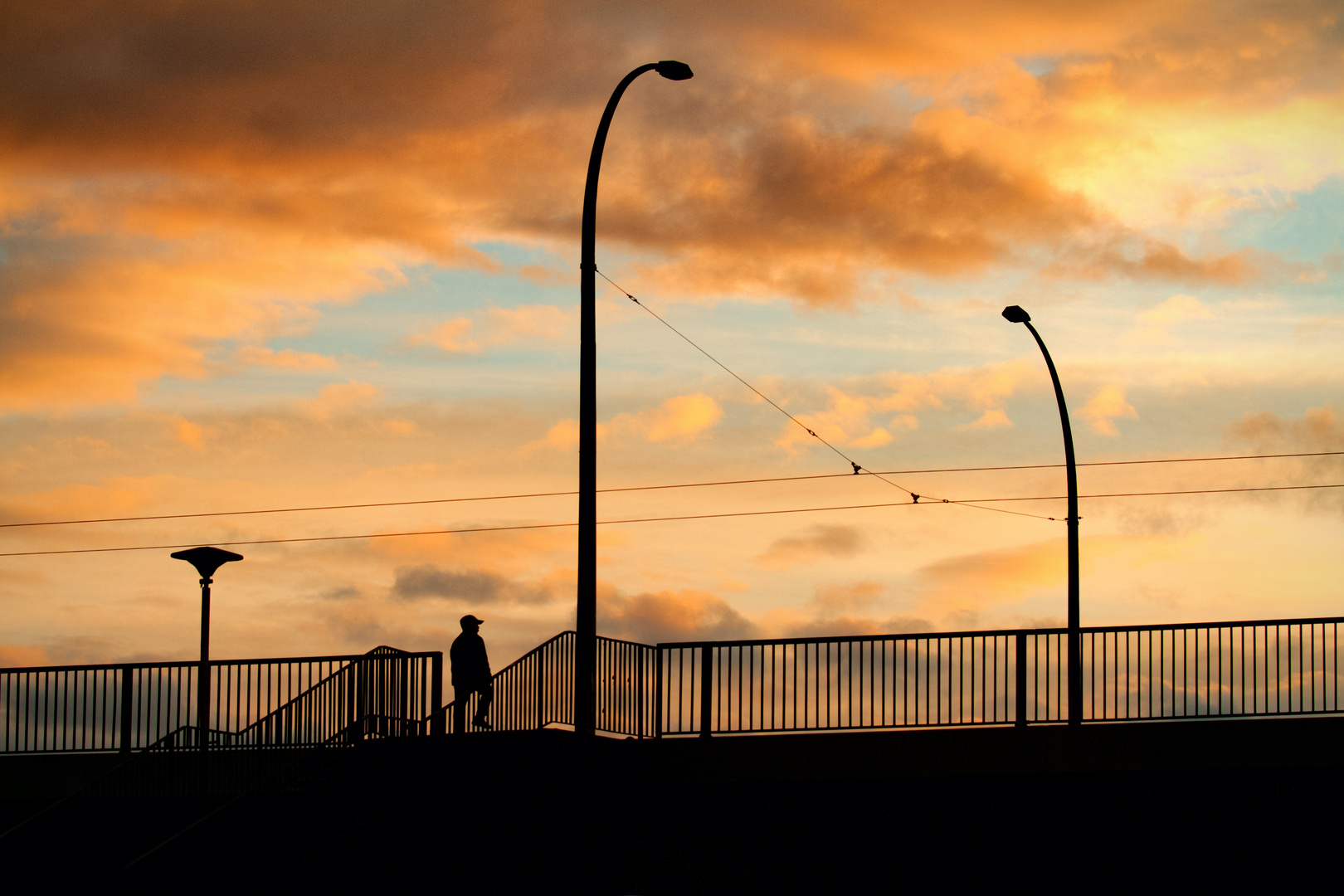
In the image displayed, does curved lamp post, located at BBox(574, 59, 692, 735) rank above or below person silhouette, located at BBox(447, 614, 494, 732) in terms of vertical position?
above

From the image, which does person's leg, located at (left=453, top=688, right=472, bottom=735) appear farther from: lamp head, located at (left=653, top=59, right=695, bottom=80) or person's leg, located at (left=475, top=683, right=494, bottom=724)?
lamp head, located at (left=653, top=59, right=695, bottom=80)

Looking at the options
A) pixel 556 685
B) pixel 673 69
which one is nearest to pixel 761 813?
pixel 556 685

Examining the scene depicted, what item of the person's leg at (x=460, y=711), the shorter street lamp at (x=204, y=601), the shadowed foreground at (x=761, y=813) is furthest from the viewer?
the shorter street lamp at (x=204, y=601)

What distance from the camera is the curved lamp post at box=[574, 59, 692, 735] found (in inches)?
635

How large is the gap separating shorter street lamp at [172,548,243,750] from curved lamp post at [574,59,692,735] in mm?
6370

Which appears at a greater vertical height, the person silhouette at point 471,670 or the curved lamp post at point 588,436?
the curved lamp post at point 588,436

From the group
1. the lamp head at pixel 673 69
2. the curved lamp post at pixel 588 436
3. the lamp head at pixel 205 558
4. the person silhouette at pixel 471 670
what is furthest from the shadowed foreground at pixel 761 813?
the lamp head at pixel 673 69

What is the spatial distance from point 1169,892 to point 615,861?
5839mm

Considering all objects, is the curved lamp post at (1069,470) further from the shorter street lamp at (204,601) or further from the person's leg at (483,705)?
the shorter street lamp at (204,601)

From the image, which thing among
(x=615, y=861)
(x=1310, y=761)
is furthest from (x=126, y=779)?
(x=1310, y=761)

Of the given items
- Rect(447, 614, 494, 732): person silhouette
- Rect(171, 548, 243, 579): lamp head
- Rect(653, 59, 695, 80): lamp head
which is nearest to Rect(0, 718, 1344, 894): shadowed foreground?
Rect(447, 614, 494, 732): person silhouette

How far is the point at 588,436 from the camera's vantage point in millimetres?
16641

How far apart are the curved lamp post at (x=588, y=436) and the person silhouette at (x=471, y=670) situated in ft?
8.22

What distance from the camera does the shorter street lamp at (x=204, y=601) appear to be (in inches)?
806
